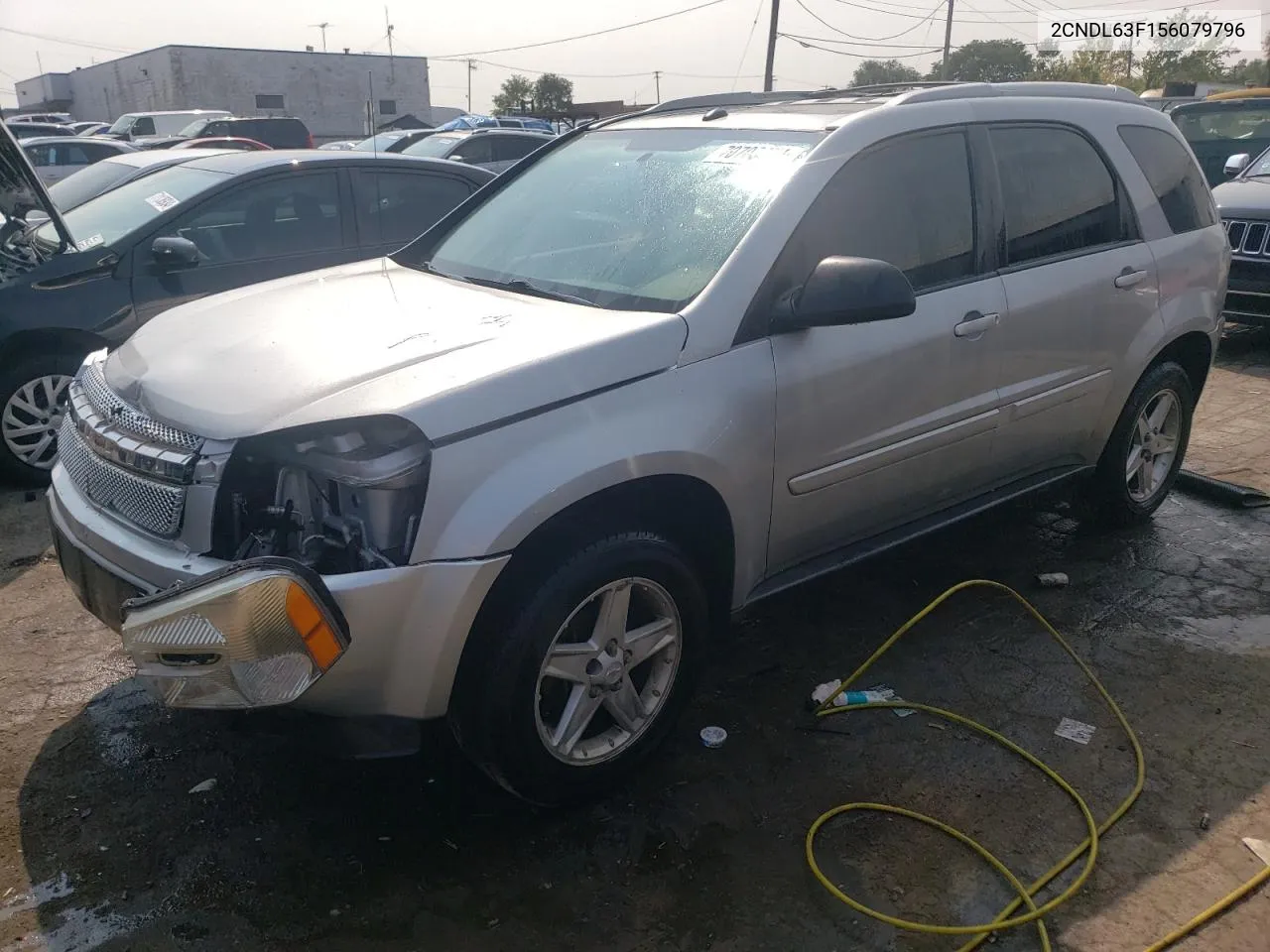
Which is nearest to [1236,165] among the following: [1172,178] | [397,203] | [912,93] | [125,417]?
[1172,178]

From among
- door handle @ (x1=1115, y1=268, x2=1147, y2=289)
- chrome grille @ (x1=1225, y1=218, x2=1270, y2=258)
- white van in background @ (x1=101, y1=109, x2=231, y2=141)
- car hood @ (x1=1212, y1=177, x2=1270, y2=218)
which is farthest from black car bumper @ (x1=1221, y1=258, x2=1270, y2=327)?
white van in background @ (x1=101, y1=109, x2=231, y2=141)

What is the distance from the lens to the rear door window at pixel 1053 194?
378 centimetres

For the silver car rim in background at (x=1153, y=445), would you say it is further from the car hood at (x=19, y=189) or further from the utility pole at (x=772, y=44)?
the utility pole at (x=772, y=44)

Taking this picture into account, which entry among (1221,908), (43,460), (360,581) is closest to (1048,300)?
(1221,908)

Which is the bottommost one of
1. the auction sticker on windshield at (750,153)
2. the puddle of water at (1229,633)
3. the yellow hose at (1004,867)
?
the puddle of water at (1229,633)

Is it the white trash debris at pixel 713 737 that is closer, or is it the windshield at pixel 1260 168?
the white trash debris at pixel 713 737

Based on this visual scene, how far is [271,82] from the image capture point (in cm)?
5112

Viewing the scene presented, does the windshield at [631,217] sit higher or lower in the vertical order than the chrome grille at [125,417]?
higher

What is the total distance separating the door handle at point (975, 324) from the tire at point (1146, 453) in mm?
1224

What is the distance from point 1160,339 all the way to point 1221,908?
258 cm

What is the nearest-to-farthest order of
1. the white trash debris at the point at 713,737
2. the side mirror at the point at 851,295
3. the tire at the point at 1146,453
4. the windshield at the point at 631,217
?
1. the side mirror at the point at 851,295
2. the windshield at the point at 631,217
3. the white trash debris at the point at 713,737
4. the tire at the point at 1146,453

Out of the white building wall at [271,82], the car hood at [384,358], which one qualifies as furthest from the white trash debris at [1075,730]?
the white building wall at [271,82]

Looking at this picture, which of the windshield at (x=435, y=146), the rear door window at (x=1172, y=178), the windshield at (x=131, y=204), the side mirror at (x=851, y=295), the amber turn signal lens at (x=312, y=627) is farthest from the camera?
the windshield at (x=435, y=146)

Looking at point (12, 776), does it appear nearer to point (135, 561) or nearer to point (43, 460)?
point (135, 561)
